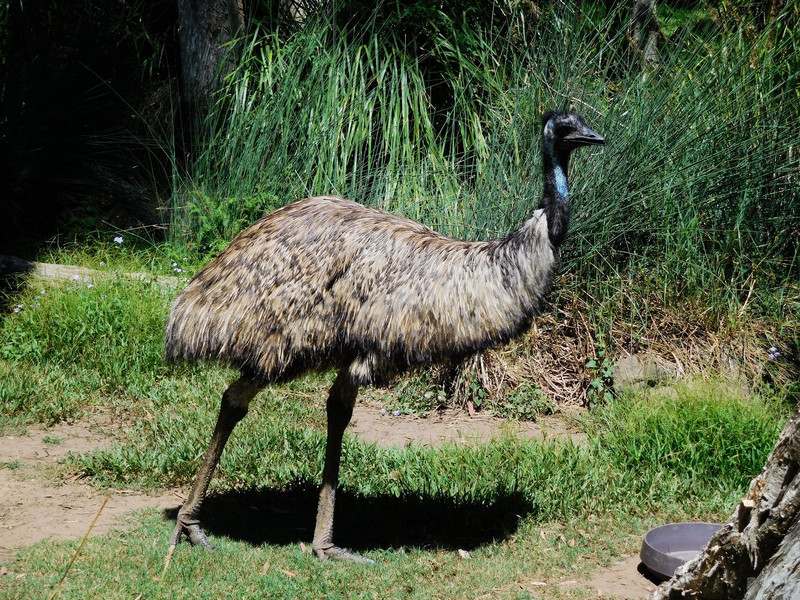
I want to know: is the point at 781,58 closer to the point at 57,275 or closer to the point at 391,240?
the point at 391,240

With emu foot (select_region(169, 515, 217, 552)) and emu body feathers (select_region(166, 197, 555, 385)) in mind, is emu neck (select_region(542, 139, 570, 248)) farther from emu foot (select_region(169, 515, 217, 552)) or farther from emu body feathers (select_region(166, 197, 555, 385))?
emu foot (select_region(169, 515, 217, 552))

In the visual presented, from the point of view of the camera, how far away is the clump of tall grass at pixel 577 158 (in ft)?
22.4

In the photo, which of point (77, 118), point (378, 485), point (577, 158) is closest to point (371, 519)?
point (378, 485)

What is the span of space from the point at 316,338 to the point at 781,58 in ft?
16.4

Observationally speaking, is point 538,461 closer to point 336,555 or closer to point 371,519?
point 371,519

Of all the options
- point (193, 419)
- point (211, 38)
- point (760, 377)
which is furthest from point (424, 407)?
point (211, 38)

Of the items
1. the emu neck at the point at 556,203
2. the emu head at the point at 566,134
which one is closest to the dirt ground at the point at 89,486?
the emu neck at the point at 556,203

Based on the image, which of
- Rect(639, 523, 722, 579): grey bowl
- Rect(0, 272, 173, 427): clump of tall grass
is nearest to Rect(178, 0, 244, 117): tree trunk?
Rect(0, 272, 173, 427): clump of tall grass

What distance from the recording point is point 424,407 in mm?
6668

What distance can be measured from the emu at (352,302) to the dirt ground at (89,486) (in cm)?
64

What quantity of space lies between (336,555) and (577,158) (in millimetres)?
3562

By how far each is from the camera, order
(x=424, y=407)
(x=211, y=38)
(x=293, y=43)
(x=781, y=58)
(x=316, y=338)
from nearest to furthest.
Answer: (x=316, y=338) < (x=424, y=407) < (x=781, y=58) < (x=293, y=43) < (x=211, y=38)

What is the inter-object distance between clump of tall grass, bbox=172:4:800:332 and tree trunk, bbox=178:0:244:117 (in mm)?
737

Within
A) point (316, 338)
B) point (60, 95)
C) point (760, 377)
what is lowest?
point (760, 377)
